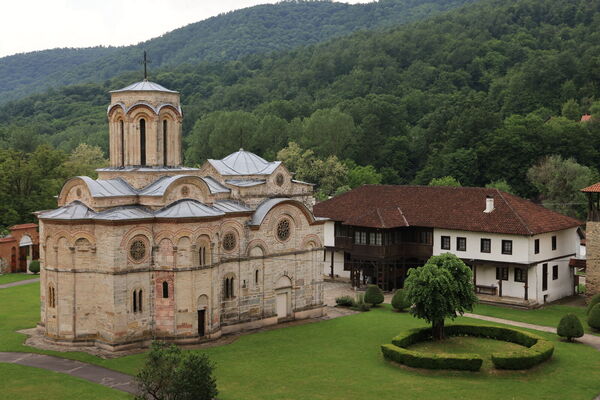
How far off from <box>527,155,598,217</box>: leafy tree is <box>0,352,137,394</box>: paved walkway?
46932mm

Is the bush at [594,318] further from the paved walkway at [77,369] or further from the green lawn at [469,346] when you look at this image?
the paved walkway at [77,369]

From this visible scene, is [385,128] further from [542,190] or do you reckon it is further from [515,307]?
[515,307]

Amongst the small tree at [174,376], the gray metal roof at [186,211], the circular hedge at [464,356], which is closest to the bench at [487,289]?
the circular hedge at [464,356]

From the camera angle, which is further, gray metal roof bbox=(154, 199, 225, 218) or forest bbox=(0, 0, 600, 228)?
forest bbox=(0, 0, 600, 228)

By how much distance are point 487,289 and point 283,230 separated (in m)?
14.0

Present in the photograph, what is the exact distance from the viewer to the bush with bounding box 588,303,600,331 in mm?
35031

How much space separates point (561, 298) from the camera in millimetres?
44031

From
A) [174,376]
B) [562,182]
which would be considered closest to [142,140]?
[174,376]

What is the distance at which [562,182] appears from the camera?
64750mm

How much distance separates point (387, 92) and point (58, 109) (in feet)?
197

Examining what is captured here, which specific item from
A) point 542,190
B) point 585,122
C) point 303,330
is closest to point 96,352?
point 303,330

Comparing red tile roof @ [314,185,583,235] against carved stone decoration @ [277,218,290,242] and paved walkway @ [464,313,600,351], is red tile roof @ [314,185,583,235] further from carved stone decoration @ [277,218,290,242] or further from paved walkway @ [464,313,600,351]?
carved stone decoration @ [277,218,290,242]

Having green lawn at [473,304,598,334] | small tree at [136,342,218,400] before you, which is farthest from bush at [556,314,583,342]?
small tree at [136,342,218,400]

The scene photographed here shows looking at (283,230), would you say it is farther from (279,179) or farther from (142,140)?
(142,140)
